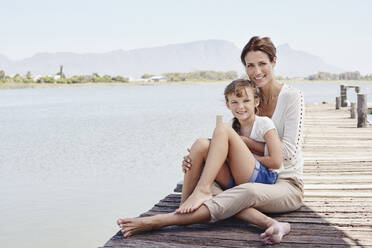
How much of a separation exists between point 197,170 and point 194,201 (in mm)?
255

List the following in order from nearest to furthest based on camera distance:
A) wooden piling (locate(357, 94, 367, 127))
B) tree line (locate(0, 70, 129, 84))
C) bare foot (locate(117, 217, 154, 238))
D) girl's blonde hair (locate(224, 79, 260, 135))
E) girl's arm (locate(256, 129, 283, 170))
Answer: bare foot (locate(117, 217, 154, 238)) < girl's arm (locate(256, 129, 283, 170)) < girl's blonde hair (locate(224, 79, 260, 135)) < wooden piling (locate(357, 94, 367, 127)) < tree line (locate(0, 70, 129, 84))

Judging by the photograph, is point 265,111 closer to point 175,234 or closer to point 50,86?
point 175,234

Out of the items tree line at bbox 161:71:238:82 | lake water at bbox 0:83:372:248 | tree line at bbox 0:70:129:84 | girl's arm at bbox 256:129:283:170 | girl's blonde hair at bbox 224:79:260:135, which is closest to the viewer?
girl's arm at bbox 256:129:283:170

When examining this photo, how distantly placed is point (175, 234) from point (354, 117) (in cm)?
1090


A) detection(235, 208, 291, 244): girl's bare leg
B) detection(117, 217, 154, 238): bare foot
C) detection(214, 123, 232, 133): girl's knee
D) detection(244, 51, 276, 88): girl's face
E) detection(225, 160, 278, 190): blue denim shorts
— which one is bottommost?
detection(117, 217, 154, 238): bare foot

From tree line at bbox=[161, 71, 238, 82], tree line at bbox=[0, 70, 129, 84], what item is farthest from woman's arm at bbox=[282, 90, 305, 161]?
tree line at bbox=[161, 71, 238, 82]

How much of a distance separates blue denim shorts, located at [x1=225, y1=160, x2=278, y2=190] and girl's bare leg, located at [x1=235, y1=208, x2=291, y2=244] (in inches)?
9.0

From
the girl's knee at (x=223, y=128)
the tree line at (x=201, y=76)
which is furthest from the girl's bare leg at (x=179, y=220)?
the tree line at (x=201, y=76)

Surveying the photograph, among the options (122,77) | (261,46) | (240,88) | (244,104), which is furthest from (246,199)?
(122,77)

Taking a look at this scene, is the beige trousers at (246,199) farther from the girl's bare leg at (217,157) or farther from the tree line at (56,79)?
the tree line at (56,79)

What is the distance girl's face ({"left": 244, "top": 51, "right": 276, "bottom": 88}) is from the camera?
3576 millimetres

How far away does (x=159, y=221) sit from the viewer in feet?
10.5

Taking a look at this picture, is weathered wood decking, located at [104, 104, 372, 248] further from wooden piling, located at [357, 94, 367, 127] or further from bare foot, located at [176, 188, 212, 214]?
wooden piling, located at [357, 94, 367, 127]

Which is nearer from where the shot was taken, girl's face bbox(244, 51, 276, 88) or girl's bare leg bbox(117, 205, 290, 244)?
girl's bare leg bbox(117, 205, 290, 244)
